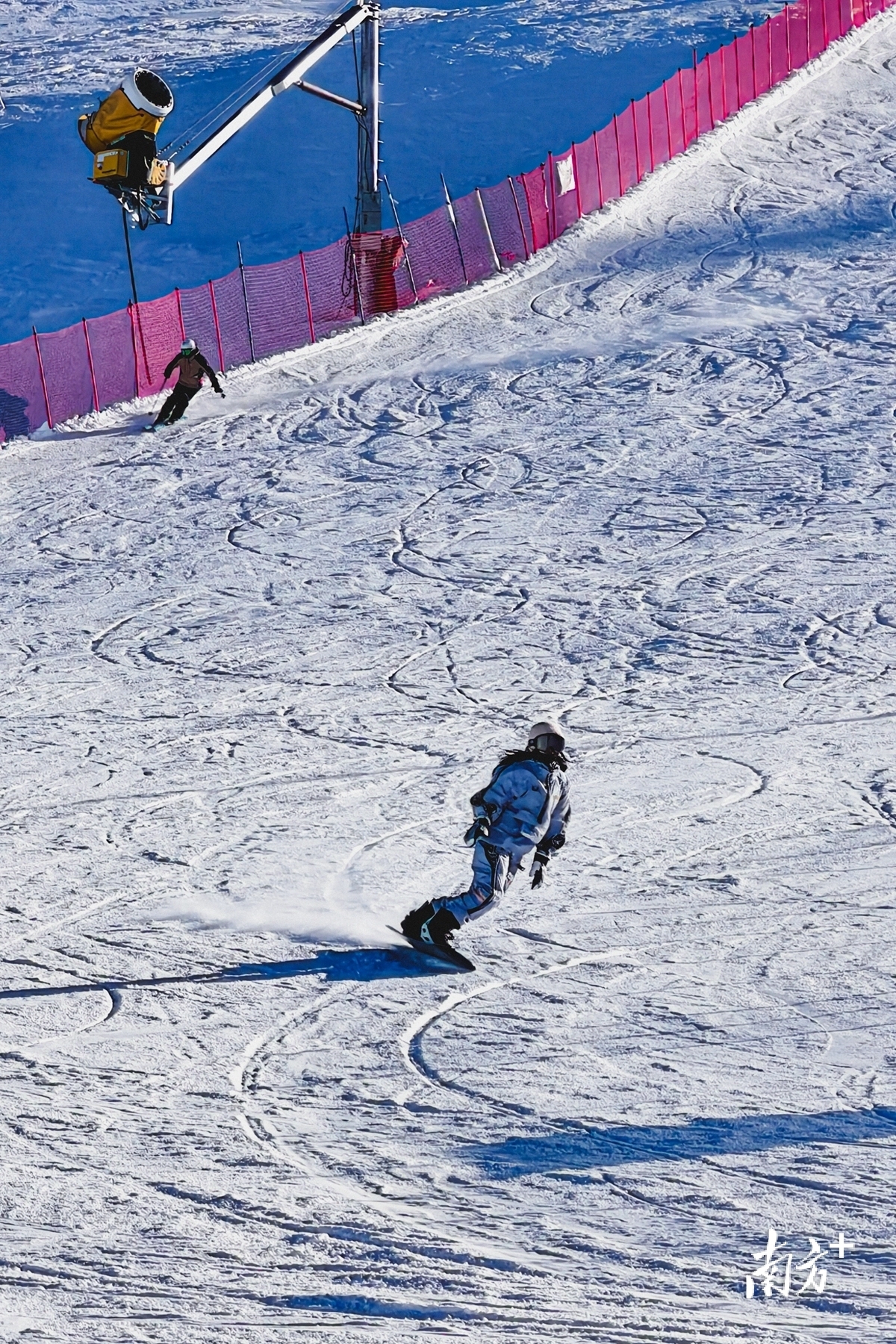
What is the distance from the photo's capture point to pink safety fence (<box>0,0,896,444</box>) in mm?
22188

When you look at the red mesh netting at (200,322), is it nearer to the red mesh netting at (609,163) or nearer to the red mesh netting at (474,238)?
the red mesh netting at (474,238)

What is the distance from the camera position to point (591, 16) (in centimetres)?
4356

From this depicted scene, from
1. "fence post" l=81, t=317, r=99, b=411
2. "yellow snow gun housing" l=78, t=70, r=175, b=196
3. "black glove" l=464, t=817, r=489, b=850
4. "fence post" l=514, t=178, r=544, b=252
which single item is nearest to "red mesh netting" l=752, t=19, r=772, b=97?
"fence post" l=514, t=178, r=544, b=252

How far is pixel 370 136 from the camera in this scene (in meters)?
26.0

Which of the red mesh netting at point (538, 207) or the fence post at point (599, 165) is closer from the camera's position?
the red mesh netting at point (538, 207)

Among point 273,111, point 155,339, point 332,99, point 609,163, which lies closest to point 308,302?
point 155,339

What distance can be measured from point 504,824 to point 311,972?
119cm

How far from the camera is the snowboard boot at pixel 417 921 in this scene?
773 centimetres

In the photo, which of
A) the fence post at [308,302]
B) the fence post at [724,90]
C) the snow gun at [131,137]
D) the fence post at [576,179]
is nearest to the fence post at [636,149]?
the fence post at [576,179]

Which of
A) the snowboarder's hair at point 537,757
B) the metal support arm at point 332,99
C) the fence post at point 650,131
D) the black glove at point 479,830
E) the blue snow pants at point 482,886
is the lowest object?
the blue snow pants at point 482,886

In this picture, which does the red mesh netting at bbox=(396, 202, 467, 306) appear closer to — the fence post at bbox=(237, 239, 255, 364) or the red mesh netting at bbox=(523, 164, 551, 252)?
the red mesh netting at bbox=(523, 164, 551, 252)

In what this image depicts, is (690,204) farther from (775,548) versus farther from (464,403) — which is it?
(775,548)

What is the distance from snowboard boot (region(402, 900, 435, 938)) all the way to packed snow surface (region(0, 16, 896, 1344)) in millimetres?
159

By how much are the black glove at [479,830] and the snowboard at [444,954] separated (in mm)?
539
